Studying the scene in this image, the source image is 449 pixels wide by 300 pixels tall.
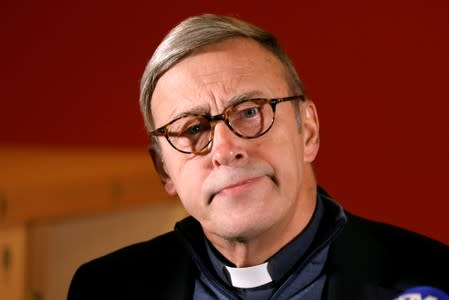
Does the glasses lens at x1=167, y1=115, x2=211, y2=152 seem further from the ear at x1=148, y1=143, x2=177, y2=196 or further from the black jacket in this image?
the black jacket

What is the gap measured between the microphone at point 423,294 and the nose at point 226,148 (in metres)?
0.32

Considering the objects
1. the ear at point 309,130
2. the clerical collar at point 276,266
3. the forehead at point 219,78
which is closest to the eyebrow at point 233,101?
the forehead at point 219,78

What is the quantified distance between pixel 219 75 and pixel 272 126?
11 cm

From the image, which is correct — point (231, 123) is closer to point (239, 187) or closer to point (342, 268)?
point (239, 187)

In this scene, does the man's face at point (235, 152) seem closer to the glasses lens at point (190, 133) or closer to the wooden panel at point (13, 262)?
the glasses lens at point (190, 133)

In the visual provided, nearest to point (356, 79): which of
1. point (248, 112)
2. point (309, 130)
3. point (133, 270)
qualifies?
point (309, 130)

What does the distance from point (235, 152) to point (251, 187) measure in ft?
0.18

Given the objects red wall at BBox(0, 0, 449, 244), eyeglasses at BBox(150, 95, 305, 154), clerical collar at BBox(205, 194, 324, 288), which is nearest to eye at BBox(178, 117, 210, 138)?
eyeglasses at BBox(150, 95, 305, 154)

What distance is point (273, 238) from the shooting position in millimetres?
1316

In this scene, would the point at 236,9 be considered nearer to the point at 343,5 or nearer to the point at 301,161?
the point at 343,5

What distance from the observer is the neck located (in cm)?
131

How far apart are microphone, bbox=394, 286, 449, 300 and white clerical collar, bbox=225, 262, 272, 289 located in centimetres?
21

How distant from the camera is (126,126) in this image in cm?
193

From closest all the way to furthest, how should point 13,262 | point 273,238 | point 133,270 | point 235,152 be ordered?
point 235,152
point 273,238
point 133,270
point 13,262
